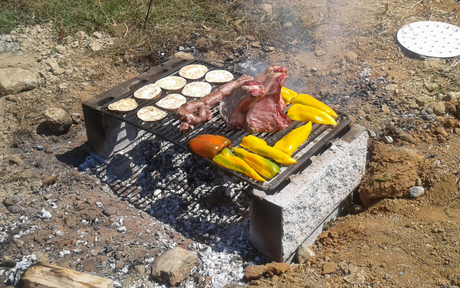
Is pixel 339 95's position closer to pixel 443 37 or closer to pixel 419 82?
pixel 419 82

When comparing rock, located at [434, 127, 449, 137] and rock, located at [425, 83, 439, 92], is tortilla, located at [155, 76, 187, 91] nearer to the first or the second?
rock, located at [434, 127, 449, 137]

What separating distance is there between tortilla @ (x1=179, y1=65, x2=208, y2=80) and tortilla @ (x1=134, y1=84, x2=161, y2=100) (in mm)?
461

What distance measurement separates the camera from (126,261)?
4.68 m

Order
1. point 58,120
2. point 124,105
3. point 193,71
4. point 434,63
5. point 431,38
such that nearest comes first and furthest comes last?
point 124,105 → point 193,71 → point 58,120 → point 434,63 → point 431,38

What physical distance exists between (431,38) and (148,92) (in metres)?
4.95

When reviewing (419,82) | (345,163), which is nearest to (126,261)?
(345,163)

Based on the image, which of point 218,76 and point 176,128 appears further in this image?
point 218,76

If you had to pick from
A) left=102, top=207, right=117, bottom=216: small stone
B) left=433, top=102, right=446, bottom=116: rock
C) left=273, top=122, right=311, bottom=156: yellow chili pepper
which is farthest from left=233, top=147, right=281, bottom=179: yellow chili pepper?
left=433, top=102, right=446, bottom=116: rock

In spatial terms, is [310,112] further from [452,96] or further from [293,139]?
[452,96]

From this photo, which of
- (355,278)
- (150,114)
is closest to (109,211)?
(150,114)

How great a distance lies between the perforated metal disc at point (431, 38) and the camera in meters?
7.36

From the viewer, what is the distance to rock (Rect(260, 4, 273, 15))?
345 inches

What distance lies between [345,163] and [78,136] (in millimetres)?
3953

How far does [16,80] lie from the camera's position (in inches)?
276
